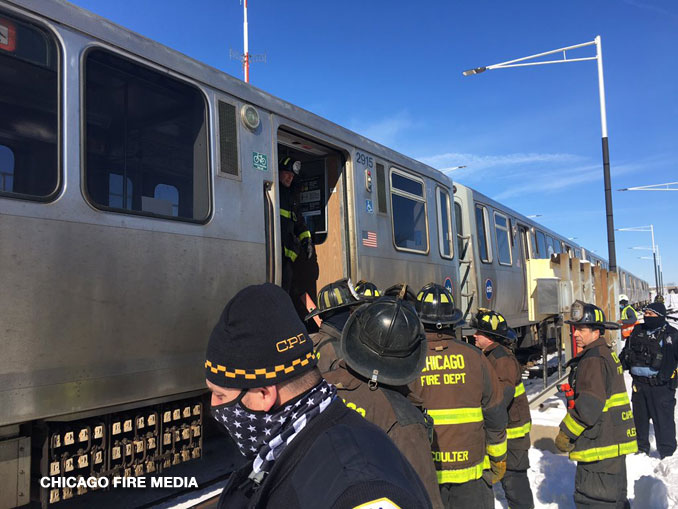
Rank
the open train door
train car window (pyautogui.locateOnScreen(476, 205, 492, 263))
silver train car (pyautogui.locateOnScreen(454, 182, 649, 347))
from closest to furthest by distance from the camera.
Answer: the open train door < silver train car (pyautogui.locateOnScreen(454, 182, 649, 347)) < train car window (pyautogui.locateOnScreen(476, 205, 492, 263))

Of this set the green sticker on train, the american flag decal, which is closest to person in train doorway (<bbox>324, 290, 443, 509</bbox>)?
the green sticker on train

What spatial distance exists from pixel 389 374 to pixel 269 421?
3.53 ft

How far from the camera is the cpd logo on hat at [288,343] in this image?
119 cm

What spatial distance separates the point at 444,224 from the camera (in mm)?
6934

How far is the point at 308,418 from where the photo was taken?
1145 millimetres

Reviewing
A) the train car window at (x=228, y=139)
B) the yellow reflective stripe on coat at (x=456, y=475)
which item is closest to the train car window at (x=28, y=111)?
the train car window at (x=228, y=139)

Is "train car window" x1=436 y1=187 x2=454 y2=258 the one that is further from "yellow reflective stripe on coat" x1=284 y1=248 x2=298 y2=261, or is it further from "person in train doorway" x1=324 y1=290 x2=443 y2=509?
"person in train doorway" x1=324 y1=290 x2=443 y2=509

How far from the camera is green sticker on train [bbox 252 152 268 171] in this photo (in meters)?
3.90

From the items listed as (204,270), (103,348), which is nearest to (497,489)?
(204,270)

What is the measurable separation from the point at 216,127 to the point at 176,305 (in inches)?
51.0

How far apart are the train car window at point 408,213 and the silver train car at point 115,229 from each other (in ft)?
6.55

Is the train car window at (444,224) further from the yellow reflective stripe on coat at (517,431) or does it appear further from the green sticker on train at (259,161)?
the green sticker on train at (259,161)

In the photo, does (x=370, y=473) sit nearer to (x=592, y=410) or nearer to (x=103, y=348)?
(x=103, y=348)

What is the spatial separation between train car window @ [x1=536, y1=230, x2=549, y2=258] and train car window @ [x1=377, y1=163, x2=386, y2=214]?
9.04m
